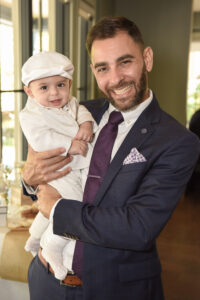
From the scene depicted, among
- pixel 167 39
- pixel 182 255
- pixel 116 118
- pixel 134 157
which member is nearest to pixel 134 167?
pixel 134 157

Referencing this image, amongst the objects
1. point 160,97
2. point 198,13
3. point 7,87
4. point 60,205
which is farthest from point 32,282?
point 198,13

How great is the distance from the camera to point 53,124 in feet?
4.80

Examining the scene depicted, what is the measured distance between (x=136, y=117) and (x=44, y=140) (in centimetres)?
40

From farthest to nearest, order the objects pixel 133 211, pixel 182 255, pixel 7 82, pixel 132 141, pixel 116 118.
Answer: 1. pixel 182 255
2. pixel 7 82
3. pixel 116 118
4. pixel 132 141
5. pixel 133 211

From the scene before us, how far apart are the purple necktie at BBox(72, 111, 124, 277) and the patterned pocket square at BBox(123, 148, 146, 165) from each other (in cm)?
11

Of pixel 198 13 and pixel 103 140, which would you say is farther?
pixel 198 13

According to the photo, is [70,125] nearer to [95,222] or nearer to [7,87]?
[95,222]

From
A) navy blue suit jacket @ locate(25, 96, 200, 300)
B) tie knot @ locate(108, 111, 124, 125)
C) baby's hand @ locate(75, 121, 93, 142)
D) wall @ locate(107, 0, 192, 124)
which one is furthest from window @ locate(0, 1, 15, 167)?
wall @ locate(107, 0, 192, 124)

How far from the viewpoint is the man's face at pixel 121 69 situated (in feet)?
4.19

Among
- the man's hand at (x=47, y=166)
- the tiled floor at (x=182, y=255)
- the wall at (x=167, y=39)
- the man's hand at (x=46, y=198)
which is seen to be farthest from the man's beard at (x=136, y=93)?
the wall at (x=167, y=39)

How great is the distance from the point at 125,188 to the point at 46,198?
1.02ft

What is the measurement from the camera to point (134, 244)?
1139 millimetres

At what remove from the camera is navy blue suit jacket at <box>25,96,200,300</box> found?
3.74 feet

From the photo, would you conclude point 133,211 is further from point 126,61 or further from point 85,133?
point 126,61
